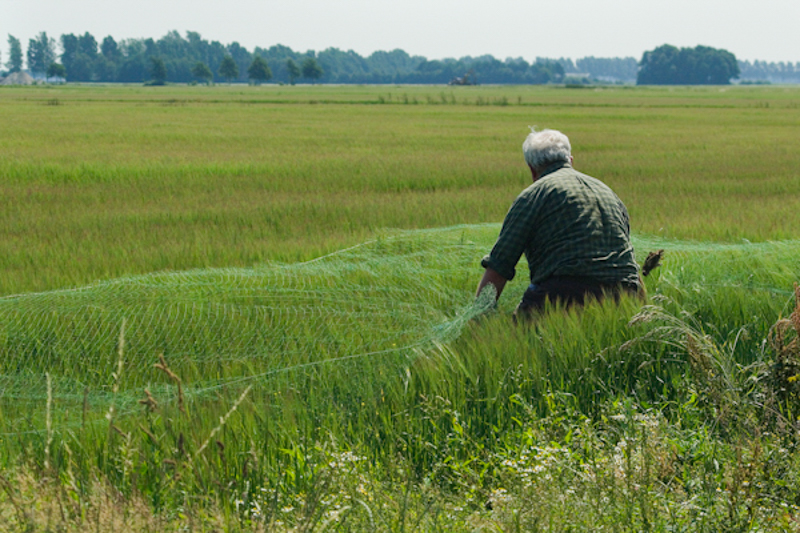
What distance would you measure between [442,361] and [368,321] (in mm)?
1242

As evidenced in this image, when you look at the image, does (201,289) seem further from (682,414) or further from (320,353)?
(682,414)

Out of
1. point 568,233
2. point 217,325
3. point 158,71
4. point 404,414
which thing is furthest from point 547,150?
point 158,71

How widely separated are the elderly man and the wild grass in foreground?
8.9 inches

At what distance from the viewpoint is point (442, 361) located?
3.52 meters

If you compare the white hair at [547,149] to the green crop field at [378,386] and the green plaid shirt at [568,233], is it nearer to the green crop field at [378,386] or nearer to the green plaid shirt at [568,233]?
the green plaid shirt at [568,233]

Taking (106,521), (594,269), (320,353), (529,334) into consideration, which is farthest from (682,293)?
(106,521)

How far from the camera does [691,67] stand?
193m

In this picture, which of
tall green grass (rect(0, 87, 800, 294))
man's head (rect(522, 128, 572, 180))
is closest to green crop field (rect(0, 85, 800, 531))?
tall green grass (rect(0, 87, 800, 294))

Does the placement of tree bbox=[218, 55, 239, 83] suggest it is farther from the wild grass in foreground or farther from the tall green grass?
the wild grass in foreground

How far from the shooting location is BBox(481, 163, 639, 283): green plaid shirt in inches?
163

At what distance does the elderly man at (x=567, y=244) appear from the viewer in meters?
4.14

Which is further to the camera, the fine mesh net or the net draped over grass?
the net draped over grass

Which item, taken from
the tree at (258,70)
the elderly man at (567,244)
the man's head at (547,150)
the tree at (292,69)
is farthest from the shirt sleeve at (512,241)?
the tree at (258,70)

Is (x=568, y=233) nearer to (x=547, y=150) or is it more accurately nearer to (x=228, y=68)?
(x=547, y=150)
